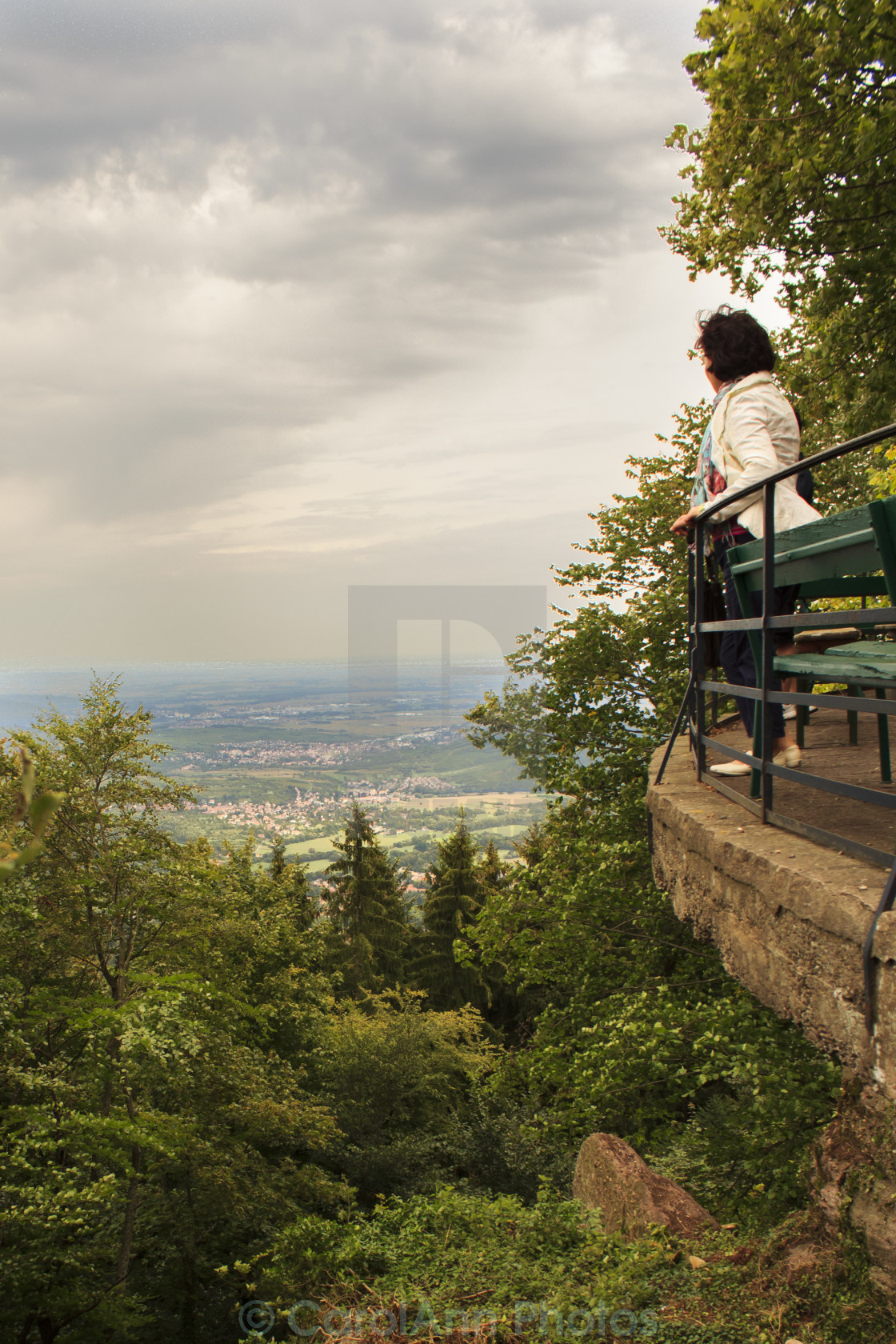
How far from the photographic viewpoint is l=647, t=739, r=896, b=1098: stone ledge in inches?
85.7

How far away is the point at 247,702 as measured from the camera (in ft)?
435

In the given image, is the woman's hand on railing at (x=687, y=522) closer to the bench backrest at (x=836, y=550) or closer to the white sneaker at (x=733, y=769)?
the bench backrest at (x=836, y=550)

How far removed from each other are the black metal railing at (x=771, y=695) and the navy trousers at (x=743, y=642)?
110 mm

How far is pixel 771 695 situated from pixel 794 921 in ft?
2.50

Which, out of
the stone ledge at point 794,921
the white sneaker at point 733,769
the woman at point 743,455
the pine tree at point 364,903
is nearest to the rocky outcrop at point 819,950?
the stone ledge at point 794,921

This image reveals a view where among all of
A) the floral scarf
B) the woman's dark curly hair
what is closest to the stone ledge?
the floral scarf

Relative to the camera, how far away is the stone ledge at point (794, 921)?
218 cm

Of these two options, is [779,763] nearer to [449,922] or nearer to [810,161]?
[810,161]

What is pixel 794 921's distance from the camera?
8.19ft

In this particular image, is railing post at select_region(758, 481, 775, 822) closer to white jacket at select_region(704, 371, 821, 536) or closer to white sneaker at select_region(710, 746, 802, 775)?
white sneaker at select_region(710, 746, 802, 775)

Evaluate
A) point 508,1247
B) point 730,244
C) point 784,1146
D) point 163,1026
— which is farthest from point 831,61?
point 163,1026

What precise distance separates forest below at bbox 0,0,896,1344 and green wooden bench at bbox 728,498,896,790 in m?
2.17

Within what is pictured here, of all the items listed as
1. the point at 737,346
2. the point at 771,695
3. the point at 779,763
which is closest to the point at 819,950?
the point at 771,695

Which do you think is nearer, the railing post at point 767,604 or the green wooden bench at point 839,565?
the green wooden bench at point 839,565
